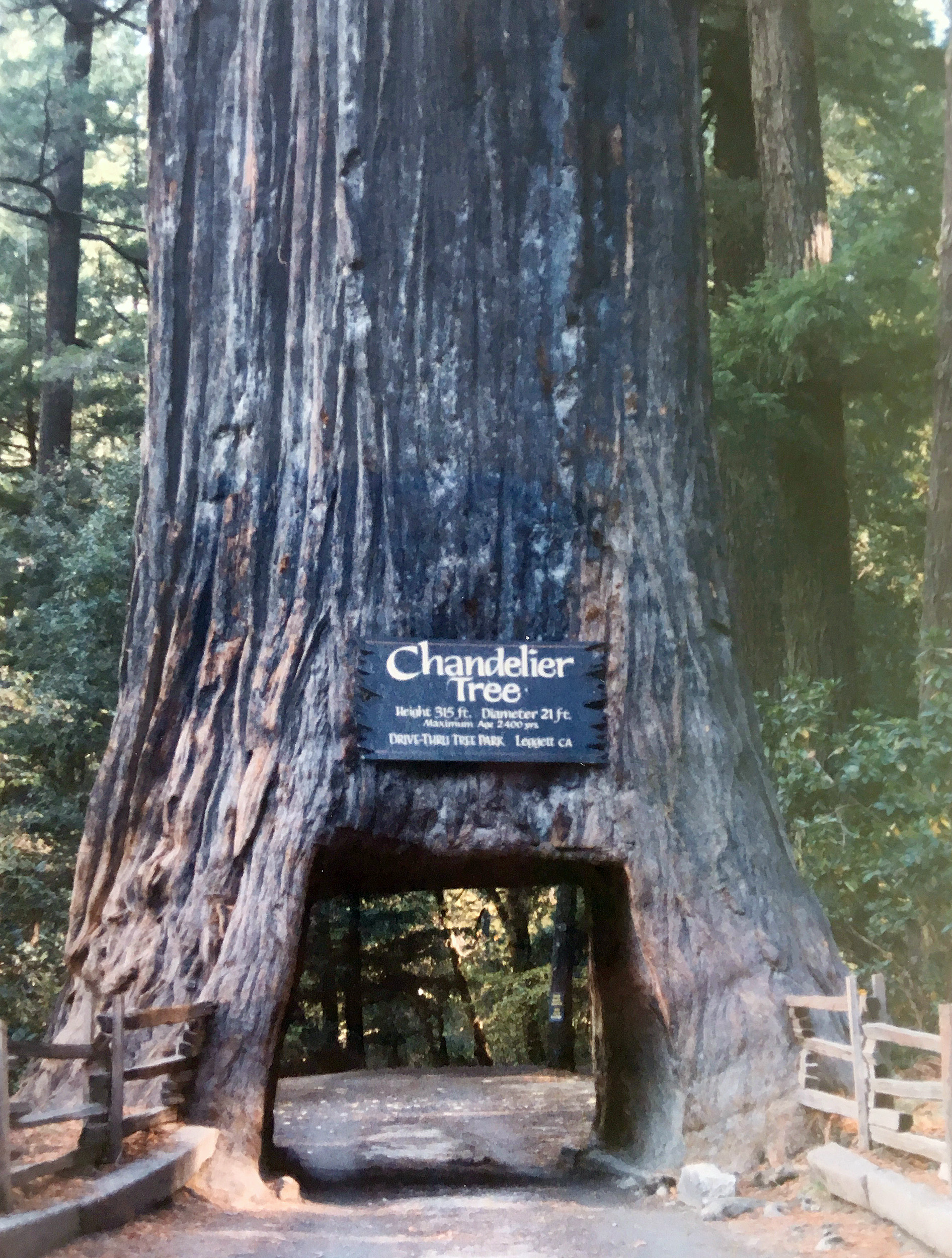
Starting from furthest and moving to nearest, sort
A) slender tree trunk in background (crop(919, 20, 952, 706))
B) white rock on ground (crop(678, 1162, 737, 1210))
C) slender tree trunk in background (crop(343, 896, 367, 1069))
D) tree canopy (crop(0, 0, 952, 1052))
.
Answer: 1. slender tree trunk in background (crop(343, 896, 367, 1069))
2. slender tree trunk in background (crop(919, 20, 952, 706))
3. tree canopy (crop(0, 0, 952, 1052))
4. white rock on ground (crop(678, 1162, 737, 1210))

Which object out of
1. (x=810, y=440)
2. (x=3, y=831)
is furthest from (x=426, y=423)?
(x=3, y=831)

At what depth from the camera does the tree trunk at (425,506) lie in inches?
330

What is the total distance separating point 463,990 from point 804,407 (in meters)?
13.2

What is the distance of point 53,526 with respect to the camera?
1762 centimetres

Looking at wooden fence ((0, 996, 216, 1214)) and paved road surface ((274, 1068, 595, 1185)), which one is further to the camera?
paved road surface ((274, 1068, 595, 1185))

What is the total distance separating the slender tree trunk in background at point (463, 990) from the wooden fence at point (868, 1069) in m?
15.1

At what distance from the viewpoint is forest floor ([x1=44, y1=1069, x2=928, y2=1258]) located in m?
5.88

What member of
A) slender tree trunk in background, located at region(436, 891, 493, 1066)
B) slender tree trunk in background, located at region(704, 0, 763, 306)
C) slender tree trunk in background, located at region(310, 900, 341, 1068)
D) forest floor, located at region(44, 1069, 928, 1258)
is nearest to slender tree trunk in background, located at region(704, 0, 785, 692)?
slender tree trunk in background, located at region(704, 0, 763, 306)

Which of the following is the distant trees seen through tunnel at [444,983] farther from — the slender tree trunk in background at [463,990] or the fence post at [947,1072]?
the fence post at [947,1072]

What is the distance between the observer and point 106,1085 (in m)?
6.78

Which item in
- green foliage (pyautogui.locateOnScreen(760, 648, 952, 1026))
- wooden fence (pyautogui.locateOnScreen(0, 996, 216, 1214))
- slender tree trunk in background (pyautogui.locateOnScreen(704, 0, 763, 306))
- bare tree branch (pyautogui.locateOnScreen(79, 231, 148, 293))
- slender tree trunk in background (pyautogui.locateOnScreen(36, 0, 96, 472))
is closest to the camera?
wooden fence (pyautogui.locateOnScreen(0, 996, 216, 1214))

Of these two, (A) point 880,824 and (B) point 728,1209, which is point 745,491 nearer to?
(A) point 880,824

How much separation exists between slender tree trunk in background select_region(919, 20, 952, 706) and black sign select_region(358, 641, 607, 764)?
4.85m

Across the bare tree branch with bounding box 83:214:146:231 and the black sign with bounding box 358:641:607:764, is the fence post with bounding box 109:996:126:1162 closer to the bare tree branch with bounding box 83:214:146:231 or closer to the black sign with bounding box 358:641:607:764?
the black sign with bounding box 358:641:607:764
